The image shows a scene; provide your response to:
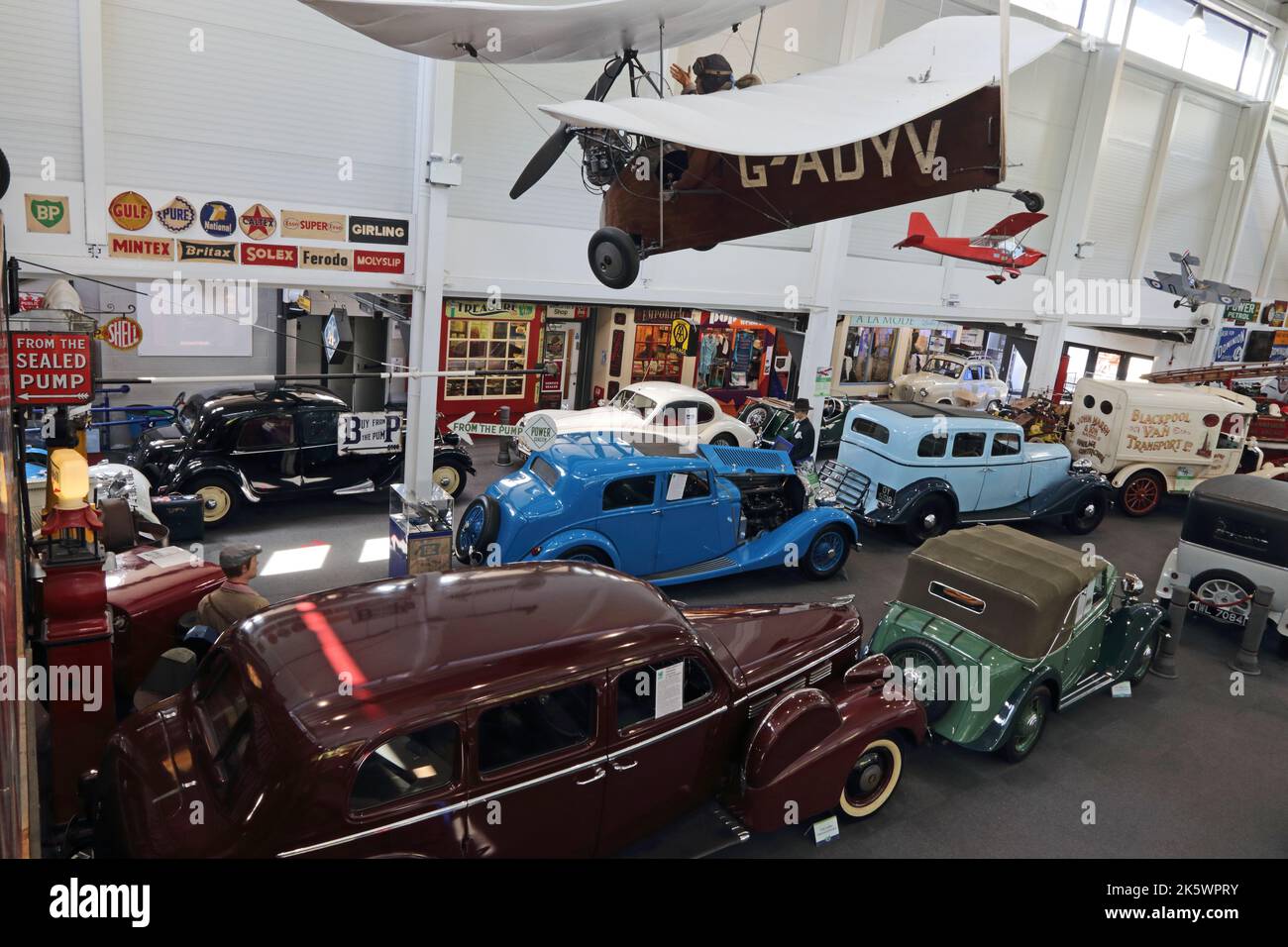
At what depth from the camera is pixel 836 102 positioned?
450cm

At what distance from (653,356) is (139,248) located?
9605 millimetres

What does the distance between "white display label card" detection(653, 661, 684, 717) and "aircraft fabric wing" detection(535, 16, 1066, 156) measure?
97.4 inches

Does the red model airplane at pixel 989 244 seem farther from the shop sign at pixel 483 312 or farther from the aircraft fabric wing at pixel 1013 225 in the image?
the shop sign at pixel 483 312

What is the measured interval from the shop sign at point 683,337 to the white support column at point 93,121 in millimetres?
10089

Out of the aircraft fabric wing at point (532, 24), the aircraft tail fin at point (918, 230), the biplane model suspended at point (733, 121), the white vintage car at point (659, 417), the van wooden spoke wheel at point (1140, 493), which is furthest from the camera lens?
the van wooden spoke wheel at point (1140, 493)

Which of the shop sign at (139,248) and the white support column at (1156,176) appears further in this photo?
the white support column at (1156,176)

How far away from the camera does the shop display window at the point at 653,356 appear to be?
16.3m

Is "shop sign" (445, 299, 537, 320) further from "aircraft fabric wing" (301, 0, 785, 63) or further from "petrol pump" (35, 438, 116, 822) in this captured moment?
"petrol pump" (35, 438, 116, 822)

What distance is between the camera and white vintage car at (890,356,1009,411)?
55.5ft

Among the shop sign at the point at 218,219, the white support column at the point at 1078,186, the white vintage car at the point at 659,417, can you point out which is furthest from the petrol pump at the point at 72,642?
the white support column at the point at 1078,186

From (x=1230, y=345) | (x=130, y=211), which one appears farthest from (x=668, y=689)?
(x=1230, y=345)

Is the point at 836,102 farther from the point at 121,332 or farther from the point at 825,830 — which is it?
the point at 121,332
